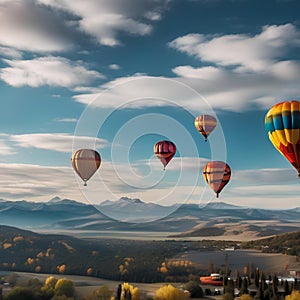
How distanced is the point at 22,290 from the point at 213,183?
233 ft

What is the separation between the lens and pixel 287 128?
228 ft

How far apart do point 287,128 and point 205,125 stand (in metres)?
32.8

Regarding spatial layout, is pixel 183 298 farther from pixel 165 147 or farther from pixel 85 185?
pixel 85 185

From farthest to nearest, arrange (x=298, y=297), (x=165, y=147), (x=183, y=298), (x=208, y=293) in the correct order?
(x=208, y=293) → (x=183, y=298) → (x=298, y=297) → (x=165, y=147)

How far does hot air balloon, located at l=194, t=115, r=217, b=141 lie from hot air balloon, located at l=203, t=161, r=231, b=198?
25.9 ft

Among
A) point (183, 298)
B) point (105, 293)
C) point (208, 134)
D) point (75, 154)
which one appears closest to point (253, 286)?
point (183, 298)

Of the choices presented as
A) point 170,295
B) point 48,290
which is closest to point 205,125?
point 170,295

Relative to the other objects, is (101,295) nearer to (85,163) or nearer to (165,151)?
(165,151)

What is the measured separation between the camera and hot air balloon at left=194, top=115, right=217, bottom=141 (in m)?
101

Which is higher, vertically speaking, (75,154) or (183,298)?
(75,154)

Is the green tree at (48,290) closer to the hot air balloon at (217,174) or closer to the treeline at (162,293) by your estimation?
the treeline at (162,293)

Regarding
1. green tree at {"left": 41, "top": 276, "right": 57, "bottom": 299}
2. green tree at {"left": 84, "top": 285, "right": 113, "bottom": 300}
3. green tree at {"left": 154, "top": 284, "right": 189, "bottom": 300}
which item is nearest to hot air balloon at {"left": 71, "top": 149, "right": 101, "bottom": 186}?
green tree at {"left": 154, "top": 284, "right": 189, "bottom": 300}

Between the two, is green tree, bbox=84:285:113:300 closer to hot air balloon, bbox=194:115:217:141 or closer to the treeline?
the treeline

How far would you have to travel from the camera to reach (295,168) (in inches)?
2707
